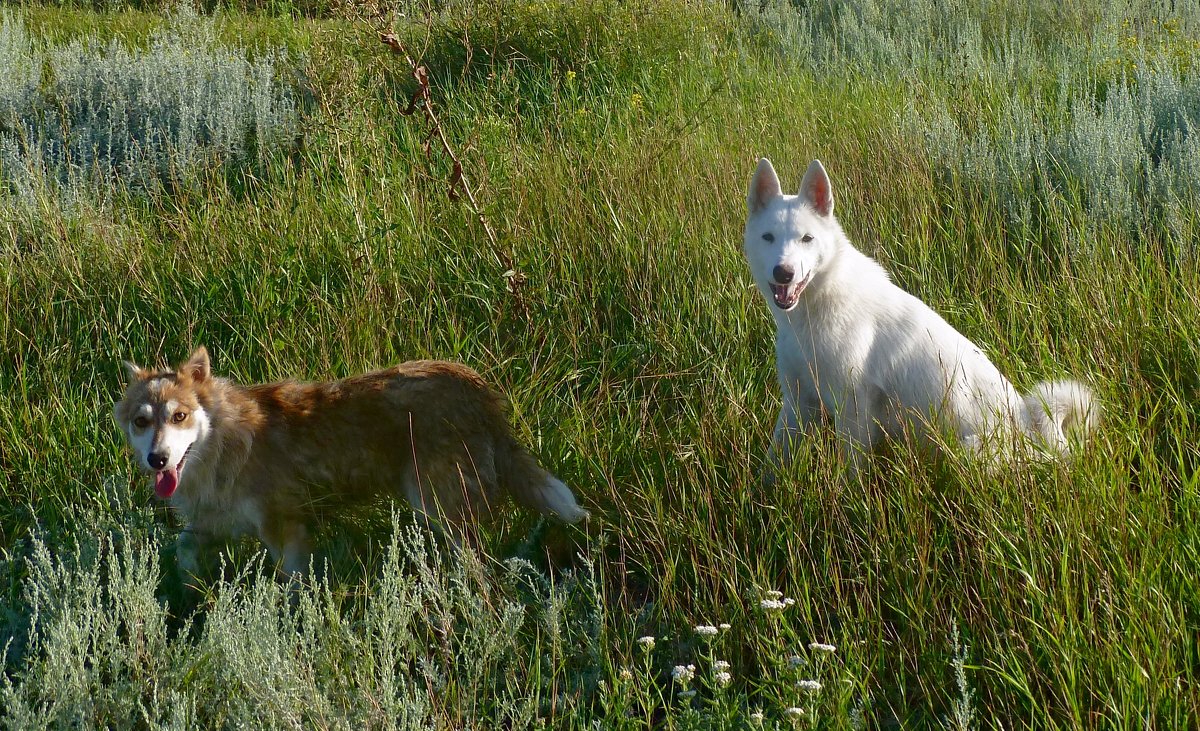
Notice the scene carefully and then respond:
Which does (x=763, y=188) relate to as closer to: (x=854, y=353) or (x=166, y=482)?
(x=854, y=353)

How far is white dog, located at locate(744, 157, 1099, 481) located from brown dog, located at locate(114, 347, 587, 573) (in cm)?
96

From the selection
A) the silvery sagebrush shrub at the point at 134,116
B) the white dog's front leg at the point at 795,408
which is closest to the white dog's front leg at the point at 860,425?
the white dog's front leg at the point at 795,408

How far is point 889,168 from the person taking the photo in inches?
220

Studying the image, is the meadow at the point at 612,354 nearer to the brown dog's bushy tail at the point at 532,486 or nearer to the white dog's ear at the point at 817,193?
the brown dog's bushy tail at the point at 532,486

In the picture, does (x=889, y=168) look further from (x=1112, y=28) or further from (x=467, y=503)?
(x=1112, y=28)

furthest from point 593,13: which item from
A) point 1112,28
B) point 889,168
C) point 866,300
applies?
point 866,300

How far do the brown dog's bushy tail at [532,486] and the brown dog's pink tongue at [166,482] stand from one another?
42.6 inches

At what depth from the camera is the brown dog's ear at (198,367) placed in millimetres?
3623

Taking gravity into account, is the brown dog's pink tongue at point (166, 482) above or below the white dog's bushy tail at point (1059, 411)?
below

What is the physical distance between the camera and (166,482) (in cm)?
344

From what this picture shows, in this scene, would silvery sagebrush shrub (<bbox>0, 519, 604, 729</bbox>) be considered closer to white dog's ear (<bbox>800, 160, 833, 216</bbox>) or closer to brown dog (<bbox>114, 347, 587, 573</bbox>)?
brown dog (<bbox>114, 347, 587, 573</bbox>)

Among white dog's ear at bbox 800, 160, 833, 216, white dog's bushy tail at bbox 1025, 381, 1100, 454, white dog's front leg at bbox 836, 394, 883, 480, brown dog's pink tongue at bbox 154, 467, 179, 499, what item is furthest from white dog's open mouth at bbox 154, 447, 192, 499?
white dog's bushy tail at bbox 1025, 381, 1100, 454

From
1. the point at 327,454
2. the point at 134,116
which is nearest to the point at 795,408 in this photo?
the point at 327,454

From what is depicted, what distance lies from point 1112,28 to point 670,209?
5616 millimetres
